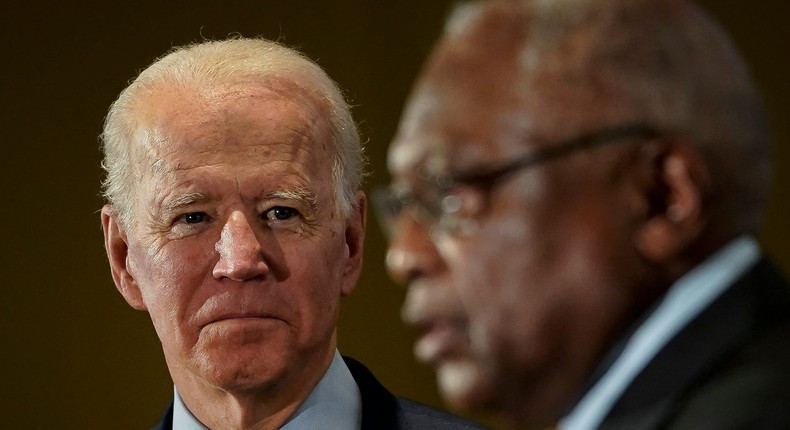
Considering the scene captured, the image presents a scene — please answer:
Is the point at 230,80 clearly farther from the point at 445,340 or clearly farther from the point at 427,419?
the point at 445,340

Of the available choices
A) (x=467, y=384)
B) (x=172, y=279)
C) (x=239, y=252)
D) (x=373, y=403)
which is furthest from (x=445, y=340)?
(x=373, y=403)

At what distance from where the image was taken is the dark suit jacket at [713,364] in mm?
1237

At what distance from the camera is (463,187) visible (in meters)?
1.29

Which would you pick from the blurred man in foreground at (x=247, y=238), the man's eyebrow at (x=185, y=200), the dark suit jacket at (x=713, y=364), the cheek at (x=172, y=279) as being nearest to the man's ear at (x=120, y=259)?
the blurred man in foreground at (x=247, y=238)

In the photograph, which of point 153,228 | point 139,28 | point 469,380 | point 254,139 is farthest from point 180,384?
point 139,28

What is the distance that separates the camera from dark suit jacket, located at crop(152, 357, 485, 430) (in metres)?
2.74

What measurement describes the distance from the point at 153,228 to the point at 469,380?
147cm

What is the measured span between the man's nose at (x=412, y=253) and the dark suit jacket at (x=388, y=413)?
144cm

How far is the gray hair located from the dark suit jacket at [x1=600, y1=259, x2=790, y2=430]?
152 centimetres

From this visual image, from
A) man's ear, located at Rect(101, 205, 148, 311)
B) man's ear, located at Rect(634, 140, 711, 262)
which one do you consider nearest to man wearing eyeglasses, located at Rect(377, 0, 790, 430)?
man's ear, located at Rect(634, 140, 711, 262)

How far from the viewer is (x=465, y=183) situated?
1292mm

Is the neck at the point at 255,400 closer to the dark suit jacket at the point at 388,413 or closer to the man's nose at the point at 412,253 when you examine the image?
the dark suit jacket at the point at 388,413

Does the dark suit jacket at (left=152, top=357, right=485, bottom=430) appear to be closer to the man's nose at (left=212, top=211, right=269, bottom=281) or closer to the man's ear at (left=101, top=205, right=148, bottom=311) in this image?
the man's ear at (left=101, top=205, right=148, bottom=311)

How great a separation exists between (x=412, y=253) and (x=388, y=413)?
4.90 feet
